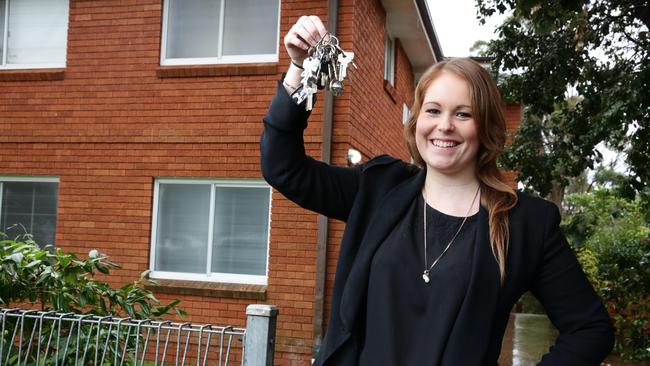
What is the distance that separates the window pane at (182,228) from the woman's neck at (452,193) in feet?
20.9

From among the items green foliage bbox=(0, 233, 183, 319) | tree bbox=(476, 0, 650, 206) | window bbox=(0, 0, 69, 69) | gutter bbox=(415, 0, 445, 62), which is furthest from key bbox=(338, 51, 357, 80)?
gutter bbox=(415, 0, 445, 62)

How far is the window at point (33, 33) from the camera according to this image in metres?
8.70

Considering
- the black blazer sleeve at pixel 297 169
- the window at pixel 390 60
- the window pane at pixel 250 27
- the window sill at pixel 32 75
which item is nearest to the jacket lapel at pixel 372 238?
the black blazer sleeve at pixel 297 169

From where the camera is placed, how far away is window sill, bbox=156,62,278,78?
7.70m

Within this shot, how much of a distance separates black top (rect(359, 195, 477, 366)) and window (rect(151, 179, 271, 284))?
6071 mm

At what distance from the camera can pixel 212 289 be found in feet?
25.3

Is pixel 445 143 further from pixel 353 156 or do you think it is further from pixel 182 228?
pixel 182 228

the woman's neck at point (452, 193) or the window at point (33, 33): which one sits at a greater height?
the window at point (33, 33)

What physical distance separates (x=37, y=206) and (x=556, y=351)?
8.06 m

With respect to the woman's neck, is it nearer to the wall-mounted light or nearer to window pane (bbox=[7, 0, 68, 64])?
the wall-mounted light

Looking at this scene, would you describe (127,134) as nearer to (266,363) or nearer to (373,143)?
(373,143)

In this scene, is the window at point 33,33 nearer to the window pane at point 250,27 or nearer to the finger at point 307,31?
the window pane at point 250,27

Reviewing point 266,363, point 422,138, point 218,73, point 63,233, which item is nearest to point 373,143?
point 218,73

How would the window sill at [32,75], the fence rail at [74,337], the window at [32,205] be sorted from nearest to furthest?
1. the fence rail at [74,337]
2. the window sill at [32,75]
3. the window at [32,205]
